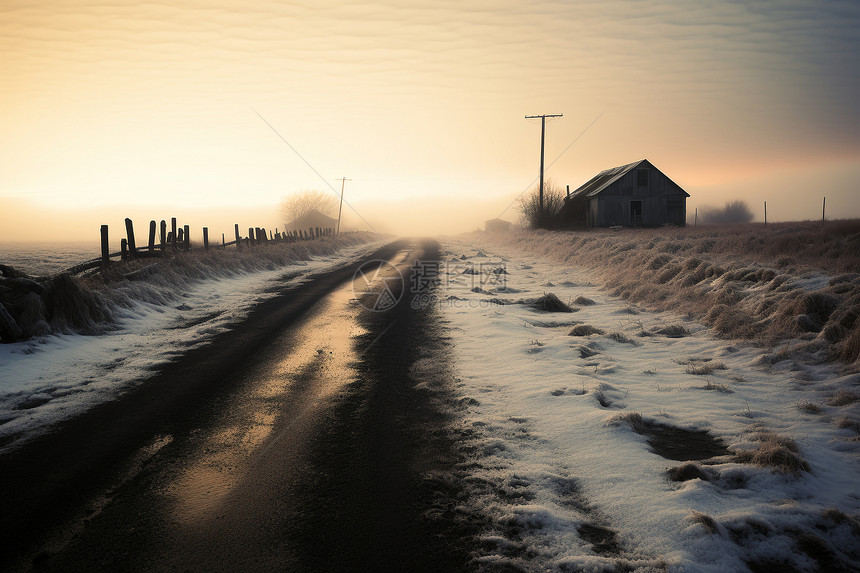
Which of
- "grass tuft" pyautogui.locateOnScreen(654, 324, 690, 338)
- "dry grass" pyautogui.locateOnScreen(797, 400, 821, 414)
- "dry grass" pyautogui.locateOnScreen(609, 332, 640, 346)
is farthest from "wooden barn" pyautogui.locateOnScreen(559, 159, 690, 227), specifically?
"dry grass" pyautogui.locateOnScreen(797, 400, 821, 414)

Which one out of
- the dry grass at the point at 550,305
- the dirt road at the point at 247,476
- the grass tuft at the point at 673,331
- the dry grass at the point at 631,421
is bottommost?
the dirt road at the point at 247,476

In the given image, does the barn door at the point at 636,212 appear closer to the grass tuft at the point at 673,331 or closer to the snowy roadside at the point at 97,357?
the grass tuft at the point at 673,331

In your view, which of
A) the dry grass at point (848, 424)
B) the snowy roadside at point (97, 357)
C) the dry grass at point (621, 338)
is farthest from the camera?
the dry grass at point (621, 338)

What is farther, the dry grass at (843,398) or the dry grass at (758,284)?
the dry grass at (758,284)

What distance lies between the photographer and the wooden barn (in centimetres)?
3866

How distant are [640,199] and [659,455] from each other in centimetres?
3890

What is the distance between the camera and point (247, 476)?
3.91m

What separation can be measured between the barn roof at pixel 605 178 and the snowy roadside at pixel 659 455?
33763mm

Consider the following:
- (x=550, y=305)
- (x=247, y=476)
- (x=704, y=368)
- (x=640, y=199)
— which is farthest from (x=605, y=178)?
(x=247, y=476)

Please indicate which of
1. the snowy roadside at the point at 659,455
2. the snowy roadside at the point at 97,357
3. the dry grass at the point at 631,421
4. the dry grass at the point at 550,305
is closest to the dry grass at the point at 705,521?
the snowy roadside at the point at 659,455

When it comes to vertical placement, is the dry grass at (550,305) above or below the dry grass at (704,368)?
above

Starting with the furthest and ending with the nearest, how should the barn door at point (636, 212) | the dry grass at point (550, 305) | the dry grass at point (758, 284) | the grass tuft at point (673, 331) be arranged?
the barn door at point (636, 212)
the dry grass at point (550, 305)
the grass tuft at point (673, 331)
the dry grass at point (758, 284)

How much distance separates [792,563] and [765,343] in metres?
5.11

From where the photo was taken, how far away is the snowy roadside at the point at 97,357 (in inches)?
214
